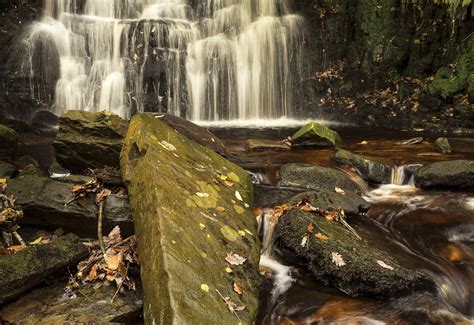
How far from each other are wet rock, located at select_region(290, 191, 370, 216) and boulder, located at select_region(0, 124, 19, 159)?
5.43 meters

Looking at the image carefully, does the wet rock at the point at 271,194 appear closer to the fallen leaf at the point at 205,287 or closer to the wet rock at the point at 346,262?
the wet rock at the point at 346,262

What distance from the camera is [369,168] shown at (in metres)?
7.08

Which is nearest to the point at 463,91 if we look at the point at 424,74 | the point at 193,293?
the point at 424,74

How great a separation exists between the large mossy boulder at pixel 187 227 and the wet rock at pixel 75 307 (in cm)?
42

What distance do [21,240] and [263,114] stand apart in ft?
33.9

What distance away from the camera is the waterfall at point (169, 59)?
12742 mm

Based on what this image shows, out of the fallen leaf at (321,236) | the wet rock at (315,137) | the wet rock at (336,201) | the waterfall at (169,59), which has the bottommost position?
the fallen leaf at (321,236)

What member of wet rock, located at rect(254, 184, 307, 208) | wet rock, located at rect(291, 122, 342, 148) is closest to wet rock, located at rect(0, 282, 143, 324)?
wet rock, located at rect(254, 184, 307, 208)

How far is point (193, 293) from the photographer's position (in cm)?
290

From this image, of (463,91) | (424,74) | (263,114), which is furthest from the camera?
(263,114)

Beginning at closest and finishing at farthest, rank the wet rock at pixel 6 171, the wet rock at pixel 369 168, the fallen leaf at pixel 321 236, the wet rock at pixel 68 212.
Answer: the fallen leaf at pixel 321 236, the wet rock at pixel 68 212, the wet rock at pixel 6 171, the wet rock at pixel 369 168

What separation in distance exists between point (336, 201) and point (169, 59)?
31.0 feet

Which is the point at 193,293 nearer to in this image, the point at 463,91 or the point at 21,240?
the point at 21,240

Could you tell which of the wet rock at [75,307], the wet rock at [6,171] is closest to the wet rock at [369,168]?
the wet rock at [75,307]
